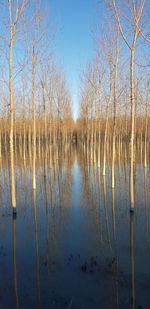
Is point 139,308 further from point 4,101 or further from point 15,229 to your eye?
point 4,101

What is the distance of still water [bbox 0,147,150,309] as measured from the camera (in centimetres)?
327

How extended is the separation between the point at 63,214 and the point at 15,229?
1471 millimetres

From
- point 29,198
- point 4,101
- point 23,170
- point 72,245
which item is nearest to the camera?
point 72,245

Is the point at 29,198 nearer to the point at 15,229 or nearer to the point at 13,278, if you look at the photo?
the point at 15,229

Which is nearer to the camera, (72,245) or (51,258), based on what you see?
(51,258)

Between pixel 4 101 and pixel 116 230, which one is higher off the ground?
pixel 4 101

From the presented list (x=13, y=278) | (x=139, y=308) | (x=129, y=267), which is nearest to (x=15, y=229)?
(x=13, y=278)

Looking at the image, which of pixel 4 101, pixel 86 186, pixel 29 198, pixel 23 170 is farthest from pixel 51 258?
pixel 4 101

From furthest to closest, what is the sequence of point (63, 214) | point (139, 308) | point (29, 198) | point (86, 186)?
point (86, 186) → point (29, 198) → point (63, 214) → point (139, 308)

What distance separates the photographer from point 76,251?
4.55 meters

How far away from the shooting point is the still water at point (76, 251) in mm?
3266

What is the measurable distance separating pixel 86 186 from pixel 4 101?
42.5ft

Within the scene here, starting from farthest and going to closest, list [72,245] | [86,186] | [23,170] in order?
[23,170]
[86,186]
[72,245]

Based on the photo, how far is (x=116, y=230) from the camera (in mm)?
5418
